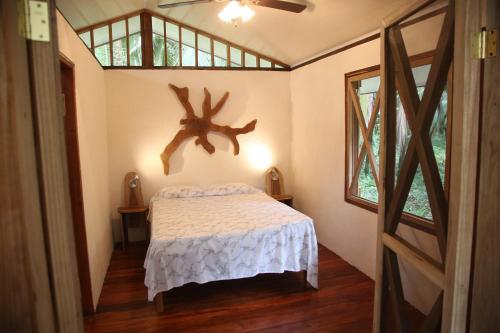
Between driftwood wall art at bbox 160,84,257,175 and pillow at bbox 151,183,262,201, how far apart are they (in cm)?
34

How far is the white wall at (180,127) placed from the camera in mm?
4148

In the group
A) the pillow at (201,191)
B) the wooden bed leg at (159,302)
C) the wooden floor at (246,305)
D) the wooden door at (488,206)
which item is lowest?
the wooden floor at (246,305)

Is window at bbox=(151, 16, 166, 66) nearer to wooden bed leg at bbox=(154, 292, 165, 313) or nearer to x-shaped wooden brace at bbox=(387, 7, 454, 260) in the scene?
wooden bed leg at bbox=(154, 292, 165, 313)

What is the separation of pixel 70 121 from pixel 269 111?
2767 millimetres

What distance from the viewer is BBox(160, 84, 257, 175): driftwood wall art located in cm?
428

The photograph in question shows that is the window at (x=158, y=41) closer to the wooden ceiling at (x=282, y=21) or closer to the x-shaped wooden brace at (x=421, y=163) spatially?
the wooden ceiling at (x=282, y=21)

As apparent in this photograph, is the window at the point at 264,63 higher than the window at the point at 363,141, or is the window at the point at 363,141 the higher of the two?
the window at the point at 264,63

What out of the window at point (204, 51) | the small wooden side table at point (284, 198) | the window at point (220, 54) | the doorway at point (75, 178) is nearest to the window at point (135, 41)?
the window at point (204, 51)

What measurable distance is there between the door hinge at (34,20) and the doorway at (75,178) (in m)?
1.72

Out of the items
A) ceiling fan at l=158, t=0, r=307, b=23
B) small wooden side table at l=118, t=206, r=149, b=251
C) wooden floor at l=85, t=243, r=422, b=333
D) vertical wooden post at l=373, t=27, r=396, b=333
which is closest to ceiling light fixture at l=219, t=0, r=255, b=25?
ceiling fan at l=158, t=0, r=307, b=23

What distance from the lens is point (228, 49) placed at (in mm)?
4398

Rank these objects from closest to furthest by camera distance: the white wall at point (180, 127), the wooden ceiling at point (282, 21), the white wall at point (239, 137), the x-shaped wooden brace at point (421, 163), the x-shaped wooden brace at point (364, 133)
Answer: the x-shaped wooden brace at point (421, 163) → the wooden ceiling at point (282, 21) → the x-shaped wooden brace at point (364, 133) → the white wall at point (239, 137) → the white wall at point (180, 127)

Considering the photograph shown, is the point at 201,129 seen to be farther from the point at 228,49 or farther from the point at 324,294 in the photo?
the point at 324,294

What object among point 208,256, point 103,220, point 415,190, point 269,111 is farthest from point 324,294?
point 269,111
